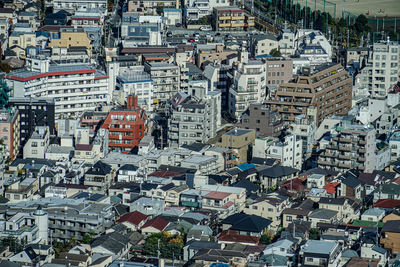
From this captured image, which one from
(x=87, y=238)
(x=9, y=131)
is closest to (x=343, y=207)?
(x=87, y=238)

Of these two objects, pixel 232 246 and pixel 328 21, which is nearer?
pixel 232 246

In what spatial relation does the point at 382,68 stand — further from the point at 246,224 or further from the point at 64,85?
the point at 246,224

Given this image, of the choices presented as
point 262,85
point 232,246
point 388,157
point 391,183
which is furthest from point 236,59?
point 232,246

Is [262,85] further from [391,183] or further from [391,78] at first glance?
[391,183]

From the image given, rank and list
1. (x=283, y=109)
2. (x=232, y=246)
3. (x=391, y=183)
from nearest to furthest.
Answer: (x=232, y=246), (x=391, y=183), (x=283, y=109)

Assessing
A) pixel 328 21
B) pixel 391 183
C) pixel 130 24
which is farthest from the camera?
pixel 328 21

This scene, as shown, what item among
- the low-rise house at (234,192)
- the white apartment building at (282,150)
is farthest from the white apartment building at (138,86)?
the low-rise house at (234,192)
